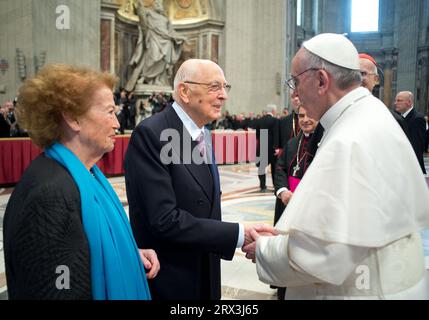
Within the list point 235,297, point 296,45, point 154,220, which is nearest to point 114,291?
point 154,220

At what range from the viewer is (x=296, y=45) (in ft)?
91.1

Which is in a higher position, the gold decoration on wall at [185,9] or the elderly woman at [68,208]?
the gold decoration on wall at [185,9]

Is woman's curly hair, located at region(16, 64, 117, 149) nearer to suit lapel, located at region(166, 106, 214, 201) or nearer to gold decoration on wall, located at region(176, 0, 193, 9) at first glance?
suit lapel, located at region(166, 106, 214, 201)

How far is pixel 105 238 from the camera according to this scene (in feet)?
5.33

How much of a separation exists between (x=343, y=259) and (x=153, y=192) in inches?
37.3

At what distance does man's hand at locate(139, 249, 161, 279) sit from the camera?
202cm

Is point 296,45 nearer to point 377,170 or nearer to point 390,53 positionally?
point 390,53

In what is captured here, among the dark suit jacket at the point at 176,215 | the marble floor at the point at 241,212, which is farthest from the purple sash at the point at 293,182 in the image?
the dark suit jacket at the point at 176,215

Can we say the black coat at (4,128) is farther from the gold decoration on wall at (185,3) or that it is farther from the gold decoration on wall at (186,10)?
the gold decoration on wall at (185,3)

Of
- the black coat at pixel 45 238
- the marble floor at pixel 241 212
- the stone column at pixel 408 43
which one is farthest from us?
the stone column at pixel 408 43

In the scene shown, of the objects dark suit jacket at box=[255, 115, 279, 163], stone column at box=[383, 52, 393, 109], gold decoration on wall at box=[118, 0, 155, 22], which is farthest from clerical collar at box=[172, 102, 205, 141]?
stone column at box=[383, 52, 393, 109]

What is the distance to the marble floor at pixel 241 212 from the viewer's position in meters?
4.03

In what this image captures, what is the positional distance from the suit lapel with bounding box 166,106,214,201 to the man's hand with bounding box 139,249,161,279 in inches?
16.7

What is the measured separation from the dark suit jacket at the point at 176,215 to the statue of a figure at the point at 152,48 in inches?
642
